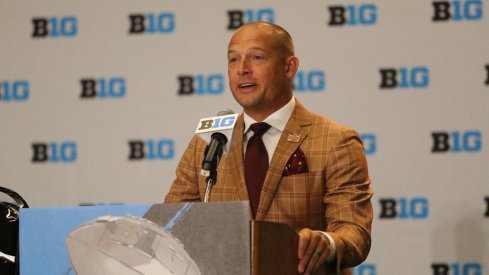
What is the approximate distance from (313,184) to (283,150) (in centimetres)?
15

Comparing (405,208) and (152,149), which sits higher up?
(152,149)

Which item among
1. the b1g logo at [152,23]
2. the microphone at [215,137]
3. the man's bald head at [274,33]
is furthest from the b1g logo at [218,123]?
the b1g logo at [152,23]

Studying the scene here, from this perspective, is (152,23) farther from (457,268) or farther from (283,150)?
(457,268)

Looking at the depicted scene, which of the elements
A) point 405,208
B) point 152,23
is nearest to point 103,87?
point 152,23

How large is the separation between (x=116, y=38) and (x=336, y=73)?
111 centimetres

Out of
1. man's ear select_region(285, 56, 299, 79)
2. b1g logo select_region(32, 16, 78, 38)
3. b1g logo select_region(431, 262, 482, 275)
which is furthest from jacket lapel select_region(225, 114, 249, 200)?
b1g logo select_region(32, 16, 78, 38)

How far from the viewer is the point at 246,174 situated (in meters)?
2.74

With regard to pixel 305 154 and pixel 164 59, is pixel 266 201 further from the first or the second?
pixel 164 59

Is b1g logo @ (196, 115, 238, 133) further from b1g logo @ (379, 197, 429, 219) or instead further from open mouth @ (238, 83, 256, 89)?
b1g logo @ (379, 197, 429, 219)

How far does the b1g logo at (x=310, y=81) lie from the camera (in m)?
3.99

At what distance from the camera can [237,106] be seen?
4.00m

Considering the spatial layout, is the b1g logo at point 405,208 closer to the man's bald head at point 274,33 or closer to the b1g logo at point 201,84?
the b1g logo at point 201,84

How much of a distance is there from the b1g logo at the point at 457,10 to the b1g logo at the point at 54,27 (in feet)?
5.79

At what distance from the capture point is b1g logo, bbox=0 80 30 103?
4293 mm
